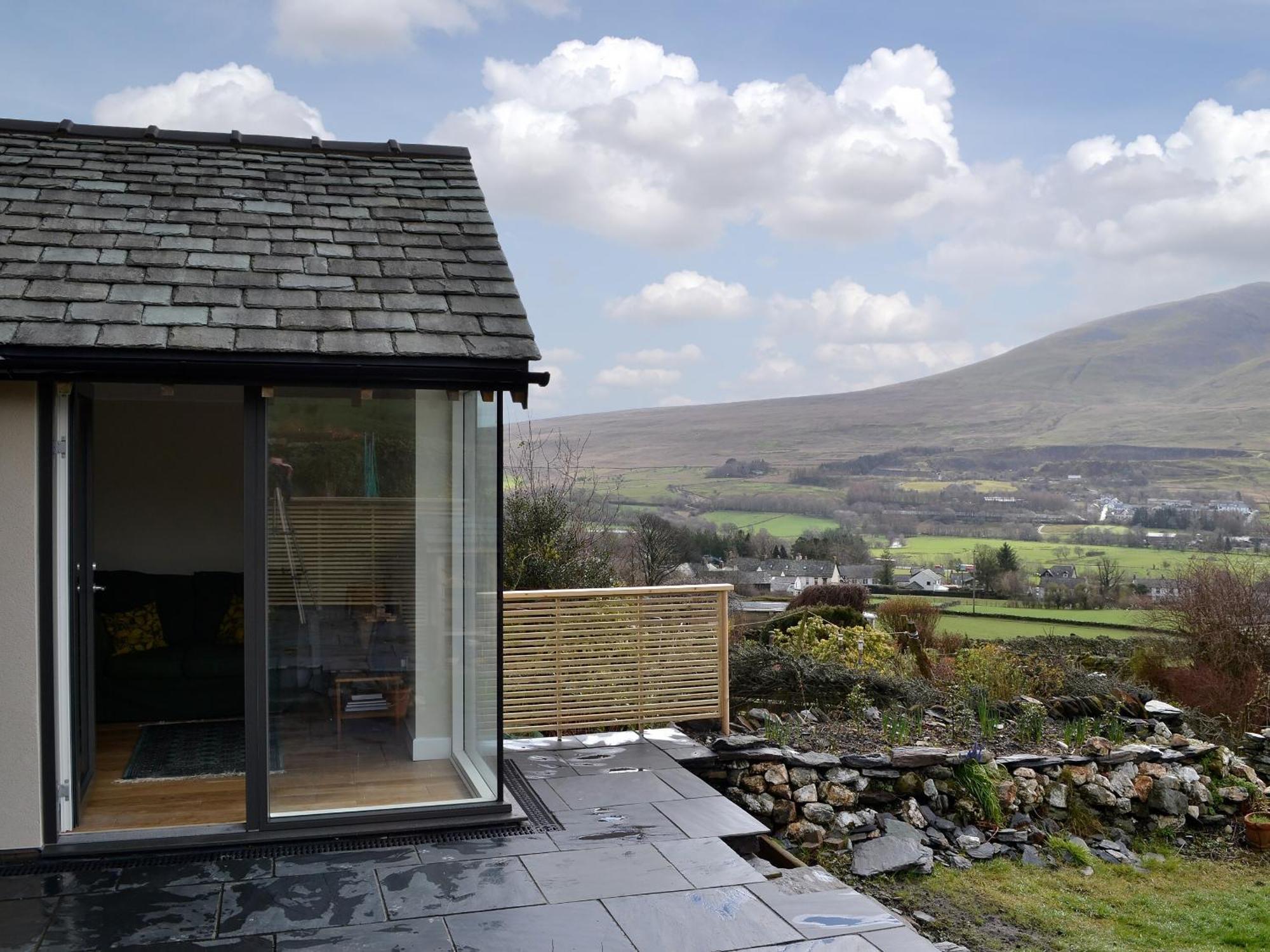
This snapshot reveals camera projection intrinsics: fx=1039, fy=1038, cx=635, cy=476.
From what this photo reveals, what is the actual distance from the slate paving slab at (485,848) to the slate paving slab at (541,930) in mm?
724

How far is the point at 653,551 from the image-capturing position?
50.6 ft

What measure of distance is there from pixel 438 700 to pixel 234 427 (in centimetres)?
427

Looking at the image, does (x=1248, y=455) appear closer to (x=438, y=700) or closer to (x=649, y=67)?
(x=649, y=67)

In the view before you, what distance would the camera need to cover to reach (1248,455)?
31.5m

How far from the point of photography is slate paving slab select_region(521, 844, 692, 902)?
4.81 metres

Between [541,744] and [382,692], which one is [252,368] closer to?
[382,692]

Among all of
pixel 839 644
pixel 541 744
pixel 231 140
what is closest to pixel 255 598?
pixel 541 744

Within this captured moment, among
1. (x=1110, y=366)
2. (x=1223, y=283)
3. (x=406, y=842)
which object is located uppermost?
(x=1223, y=283)

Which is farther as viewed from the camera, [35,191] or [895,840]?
[895,840]

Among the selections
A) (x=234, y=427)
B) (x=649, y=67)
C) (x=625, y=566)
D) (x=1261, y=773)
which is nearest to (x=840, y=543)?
(x=625, y=566)

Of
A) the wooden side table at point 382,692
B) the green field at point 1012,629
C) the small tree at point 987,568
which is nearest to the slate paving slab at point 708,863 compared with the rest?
the wooden side table at point 382,692

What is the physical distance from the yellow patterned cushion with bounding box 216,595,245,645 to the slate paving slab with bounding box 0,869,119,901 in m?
3.22

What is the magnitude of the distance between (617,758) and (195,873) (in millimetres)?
3013

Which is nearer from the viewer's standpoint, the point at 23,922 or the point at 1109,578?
the point at 23,922
